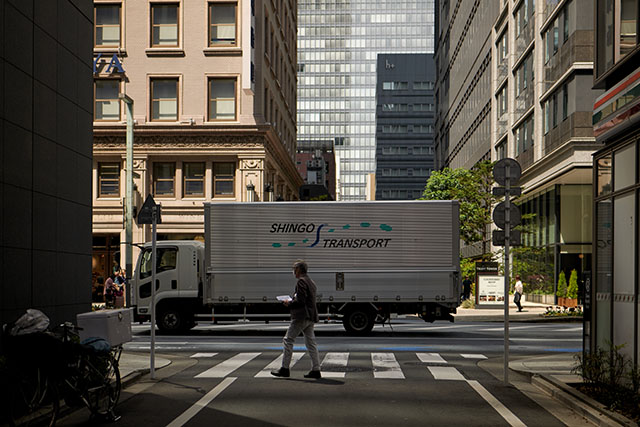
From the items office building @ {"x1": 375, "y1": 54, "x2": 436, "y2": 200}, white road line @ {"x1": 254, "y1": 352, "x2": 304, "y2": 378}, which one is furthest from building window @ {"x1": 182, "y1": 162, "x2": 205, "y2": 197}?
office building @ {"x1": 375, "y1": 54, "x2": 436, "y2": 200}

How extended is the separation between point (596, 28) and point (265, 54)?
3536 cm

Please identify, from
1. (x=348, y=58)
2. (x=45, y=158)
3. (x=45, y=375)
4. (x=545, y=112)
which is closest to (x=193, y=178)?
(x=545, y=112)

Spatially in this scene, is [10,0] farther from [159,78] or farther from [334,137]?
[334,137]

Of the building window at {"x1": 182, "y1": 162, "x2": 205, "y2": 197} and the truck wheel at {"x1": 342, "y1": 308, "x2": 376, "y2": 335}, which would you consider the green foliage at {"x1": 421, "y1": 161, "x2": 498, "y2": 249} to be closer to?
the building window at {"x1": 182, "y1": 162, "x2": 205, "y2": 197}

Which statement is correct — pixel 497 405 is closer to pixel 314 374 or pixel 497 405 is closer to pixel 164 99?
pixel 314 374

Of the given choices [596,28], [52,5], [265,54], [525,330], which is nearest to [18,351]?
[52,5]

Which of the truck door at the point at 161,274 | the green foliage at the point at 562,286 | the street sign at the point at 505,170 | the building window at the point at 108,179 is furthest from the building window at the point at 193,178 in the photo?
the street sign at the point at 505,170

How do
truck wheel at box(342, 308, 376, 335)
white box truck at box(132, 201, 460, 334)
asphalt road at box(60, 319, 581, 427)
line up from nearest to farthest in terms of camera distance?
asphalt road at box(60, 319, 581, 427), white box truck at box(132, 201, 460, 334), truck wheel at box(342, 308, 376, 335)

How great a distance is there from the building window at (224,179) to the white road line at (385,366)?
2656 centimetres

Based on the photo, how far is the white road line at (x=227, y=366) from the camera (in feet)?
45.0

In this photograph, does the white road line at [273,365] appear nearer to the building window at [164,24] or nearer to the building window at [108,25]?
the building window at [164,24]

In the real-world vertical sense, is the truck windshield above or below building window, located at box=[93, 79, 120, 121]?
below

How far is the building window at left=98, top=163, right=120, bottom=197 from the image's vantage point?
141ft

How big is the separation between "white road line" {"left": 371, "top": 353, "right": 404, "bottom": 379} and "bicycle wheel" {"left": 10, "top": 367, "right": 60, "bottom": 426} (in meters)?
6.39
